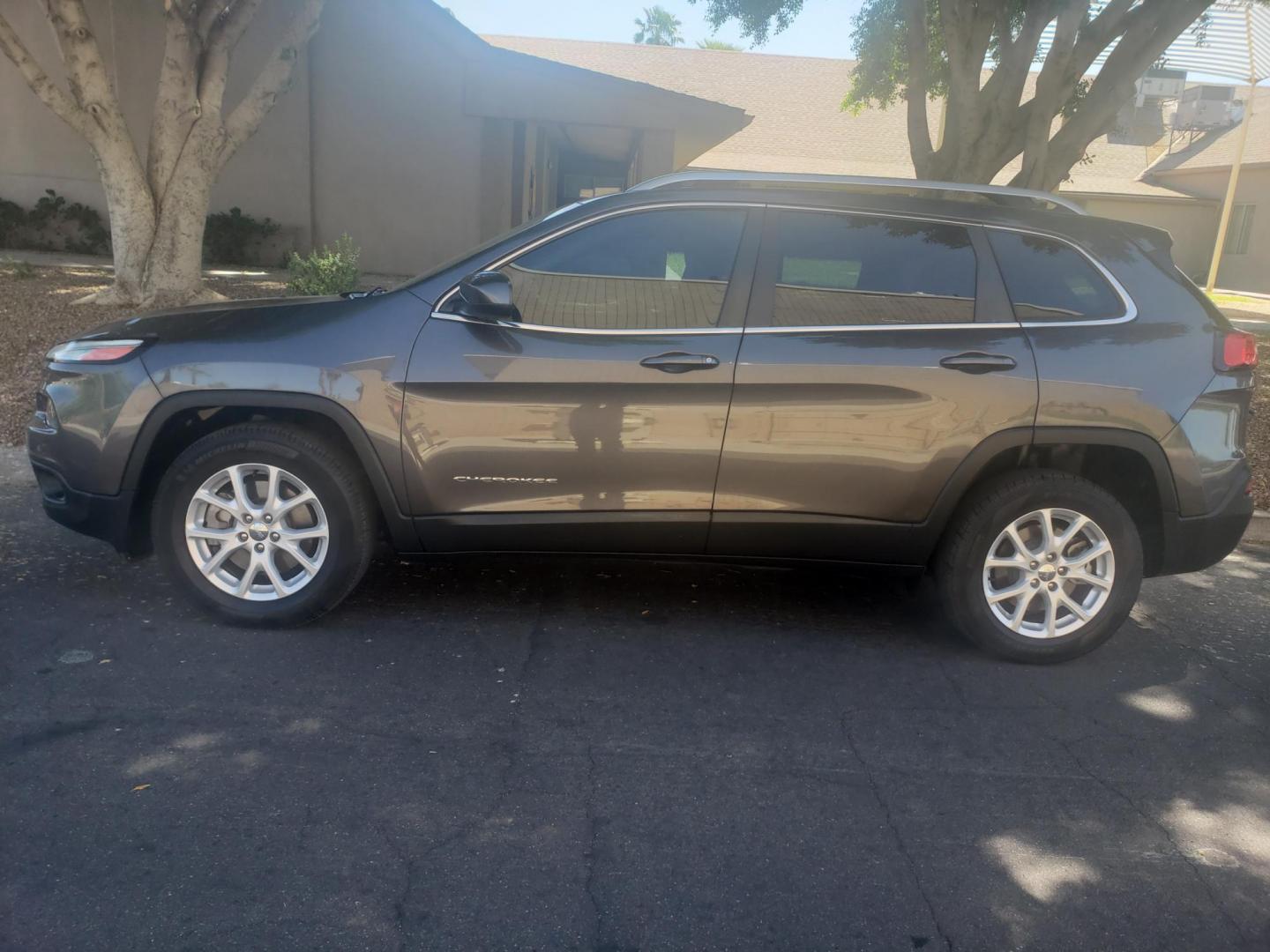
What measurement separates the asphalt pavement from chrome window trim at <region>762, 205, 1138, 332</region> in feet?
4.58

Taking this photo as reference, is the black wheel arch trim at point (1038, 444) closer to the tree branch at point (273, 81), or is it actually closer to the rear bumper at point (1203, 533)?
the rear bumper at point (1203, 533)

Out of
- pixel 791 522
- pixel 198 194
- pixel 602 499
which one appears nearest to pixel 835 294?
pixel 791 522

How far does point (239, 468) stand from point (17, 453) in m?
3.70

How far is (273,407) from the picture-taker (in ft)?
14.0

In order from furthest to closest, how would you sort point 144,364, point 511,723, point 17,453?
point 17,453, point 144,364, point 511,723

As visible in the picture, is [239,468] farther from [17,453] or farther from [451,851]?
[17,453]

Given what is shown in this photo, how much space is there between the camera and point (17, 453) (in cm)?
705

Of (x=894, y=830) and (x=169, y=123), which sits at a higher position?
(x=169, y=123)

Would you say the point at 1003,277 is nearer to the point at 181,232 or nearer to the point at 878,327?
the point at 878,327

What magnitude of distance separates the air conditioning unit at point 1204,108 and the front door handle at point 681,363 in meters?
35.5

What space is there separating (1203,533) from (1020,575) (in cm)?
76

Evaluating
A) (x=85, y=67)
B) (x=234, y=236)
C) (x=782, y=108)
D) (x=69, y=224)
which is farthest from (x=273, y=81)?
(x=782, y=108)

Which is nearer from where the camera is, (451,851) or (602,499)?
(451,851)

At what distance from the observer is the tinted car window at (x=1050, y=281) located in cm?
439
